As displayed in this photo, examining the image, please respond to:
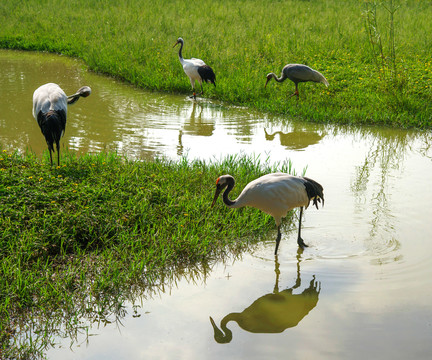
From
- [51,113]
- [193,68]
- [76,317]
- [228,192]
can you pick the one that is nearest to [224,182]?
[228,192]

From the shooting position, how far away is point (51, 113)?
22.6 feet

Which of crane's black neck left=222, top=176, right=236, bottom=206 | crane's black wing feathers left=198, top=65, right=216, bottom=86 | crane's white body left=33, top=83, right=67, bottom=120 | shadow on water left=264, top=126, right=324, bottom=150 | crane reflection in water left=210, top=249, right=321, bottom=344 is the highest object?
crane's black wing feathers left=198, top=65, right=216, bottom=86

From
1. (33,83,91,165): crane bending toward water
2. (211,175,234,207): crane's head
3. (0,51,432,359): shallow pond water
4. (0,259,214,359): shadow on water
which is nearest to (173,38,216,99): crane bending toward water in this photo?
(0,51,432,359): shallow pond water

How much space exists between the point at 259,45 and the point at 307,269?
10243 millimetres

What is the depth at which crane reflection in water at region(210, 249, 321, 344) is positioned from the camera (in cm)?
431

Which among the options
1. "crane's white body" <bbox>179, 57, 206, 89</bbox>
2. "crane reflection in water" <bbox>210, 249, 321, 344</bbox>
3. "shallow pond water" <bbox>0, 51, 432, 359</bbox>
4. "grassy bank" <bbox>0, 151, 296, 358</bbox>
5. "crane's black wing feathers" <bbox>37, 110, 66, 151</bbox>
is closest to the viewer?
"shallow pond water" <bbox>0, 51, 432, 359</bbox>

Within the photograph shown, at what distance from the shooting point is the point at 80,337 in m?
4.09

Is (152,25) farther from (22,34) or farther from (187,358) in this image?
(187,358)

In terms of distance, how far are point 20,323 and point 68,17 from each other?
17.4 metres

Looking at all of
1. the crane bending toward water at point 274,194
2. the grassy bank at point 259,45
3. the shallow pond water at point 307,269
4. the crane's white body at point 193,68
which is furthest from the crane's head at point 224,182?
the crane's white body at point 193,68

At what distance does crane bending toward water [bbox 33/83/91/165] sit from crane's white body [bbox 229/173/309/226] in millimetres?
2763

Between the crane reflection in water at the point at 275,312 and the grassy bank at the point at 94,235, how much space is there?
32.1 inches

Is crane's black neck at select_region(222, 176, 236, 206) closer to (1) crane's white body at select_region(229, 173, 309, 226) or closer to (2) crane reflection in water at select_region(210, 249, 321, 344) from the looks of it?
(1) crane's white body at select_region(229, 173, 309, 226)

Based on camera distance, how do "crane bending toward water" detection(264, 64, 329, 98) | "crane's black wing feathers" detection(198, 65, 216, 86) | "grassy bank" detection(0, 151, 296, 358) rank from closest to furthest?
"grassy bank" detection(0, 151, 296, 358) < "crane bending toward water" detection(264, 64, 329, 98) < "crane's black wing feathers" detection(198, 65, 216, 86)
